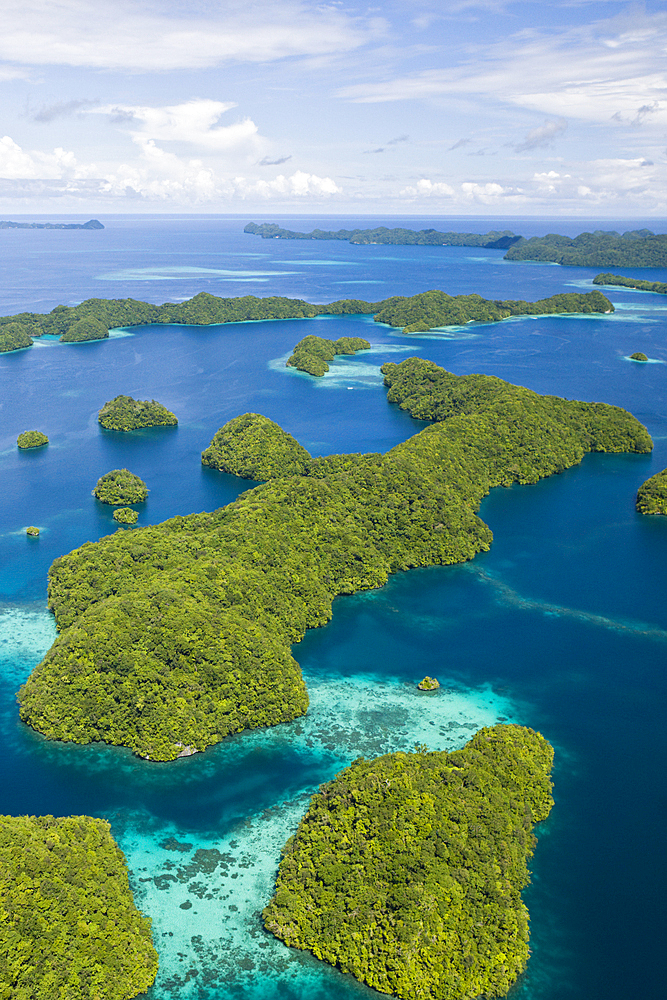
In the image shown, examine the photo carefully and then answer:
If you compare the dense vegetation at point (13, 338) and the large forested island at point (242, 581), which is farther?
the dense vegetation at point (13, 338)

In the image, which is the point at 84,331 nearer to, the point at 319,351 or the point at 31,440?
the point at 319,351

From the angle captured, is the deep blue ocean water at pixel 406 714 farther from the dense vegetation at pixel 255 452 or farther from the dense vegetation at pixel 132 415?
the dense vegetation at pixel 132 415

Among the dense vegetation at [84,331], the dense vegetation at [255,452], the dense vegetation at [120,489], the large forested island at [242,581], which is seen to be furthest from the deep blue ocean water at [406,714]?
the dense vegetation at [84,331]

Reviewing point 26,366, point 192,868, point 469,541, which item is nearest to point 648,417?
point 469,541

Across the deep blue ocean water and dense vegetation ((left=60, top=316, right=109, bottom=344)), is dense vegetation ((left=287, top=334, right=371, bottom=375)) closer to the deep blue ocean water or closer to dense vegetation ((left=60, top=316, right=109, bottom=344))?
the deep blue ocean water

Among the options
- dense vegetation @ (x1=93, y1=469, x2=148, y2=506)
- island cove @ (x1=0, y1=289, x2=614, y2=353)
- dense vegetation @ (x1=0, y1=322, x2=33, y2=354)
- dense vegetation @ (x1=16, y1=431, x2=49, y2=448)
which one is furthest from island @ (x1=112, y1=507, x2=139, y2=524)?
island cove @ (x1=0, y1=289, x2=614, y2=353)

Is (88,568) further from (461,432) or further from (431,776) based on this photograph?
(461,432)

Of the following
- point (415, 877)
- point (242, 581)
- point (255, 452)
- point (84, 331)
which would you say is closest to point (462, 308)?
point (84, 331)
